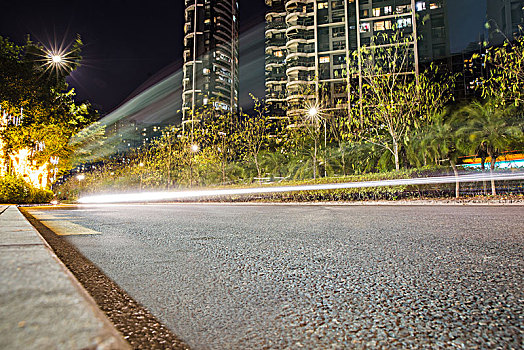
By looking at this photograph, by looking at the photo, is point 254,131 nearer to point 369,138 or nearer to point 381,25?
point 369,138

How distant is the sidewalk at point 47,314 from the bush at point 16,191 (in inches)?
757

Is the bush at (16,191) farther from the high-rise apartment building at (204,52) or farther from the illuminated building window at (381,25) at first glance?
the high-rise apartment building at (204,52)

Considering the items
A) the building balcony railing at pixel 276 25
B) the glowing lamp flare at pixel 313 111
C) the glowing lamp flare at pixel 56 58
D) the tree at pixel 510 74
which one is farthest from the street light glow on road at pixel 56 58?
the building balcony railing at pixel 276 25

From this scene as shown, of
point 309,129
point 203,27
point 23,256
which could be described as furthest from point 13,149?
point 203,27

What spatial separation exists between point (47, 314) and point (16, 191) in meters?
20.1

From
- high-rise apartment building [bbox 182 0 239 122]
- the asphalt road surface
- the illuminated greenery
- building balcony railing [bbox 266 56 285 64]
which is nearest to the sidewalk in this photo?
the asphalt road surface

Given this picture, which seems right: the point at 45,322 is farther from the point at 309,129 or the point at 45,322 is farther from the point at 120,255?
the point at 309,129

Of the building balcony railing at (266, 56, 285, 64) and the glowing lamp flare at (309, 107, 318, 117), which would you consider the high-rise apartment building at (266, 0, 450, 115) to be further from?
the glowing lamp flare at (309, 107, 318, 117)

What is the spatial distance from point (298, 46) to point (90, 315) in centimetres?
7886

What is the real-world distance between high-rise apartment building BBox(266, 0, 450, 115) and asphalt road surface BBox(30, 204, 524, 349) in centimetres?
6271

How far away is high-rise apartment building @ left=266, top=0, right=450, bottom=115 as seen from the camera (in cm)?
6694

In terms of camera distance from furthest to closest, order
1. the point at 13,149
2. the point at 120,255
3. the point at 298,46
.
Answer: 1. the point at 298,46
2. the point at 13,149
3. the point at 120,255

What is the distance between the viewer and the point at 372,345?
4.06ft

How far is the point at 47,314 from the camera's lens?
944mm
